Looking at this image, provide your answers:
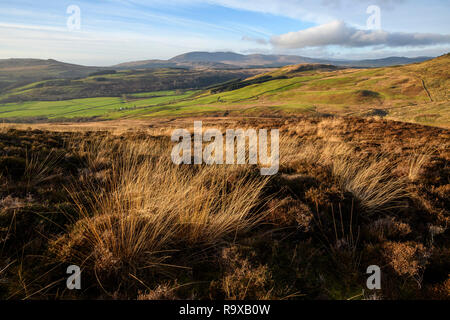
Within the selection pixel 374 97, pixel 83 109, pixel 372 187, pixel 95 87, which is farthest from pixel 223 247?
pixel 95 87

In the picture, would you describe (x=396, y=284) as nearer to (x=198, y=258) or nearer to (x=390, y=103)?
(x=198, y=258)

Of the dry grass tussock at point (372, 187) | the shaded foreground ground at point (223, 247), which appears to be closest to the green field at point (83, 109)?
the shaded foreground ground at point (223, 247)

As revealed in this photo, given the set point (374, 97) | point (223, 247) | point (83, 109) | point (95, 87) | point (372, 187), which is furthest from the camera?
point (95, 87)

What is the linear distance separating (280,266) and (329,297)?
0.52m

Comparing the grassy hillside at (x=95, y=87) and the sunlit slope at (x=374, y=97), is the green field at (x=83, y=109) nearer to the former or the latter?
the sunlit slope at (x=374, y=97)

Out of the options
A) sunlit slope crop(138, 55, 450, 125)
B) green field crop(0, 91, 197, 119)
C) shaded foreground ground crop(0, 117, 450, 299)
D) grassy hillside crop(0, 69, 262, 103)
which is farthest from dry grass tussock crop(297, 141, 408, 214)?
grassy hillside crop(0, 69, 262, 103)

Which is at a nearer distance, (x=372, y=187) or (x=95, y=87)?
(x=372, y=187)

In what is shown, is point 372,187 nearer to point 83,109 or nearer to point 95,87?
point 83,109

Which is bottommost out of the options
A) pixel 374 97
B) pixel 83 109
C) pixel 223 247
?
pixel 223 247

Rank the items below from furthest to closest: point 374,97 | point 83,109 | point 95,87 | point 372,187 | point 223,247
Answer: point 95,87
point 83,109
point 374,97
point 372,187
point 223,247

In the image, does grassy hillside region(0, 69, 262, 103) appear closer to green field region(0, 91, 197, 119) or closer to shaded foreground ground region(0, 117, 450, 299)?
green field region(0, 91, 197, 119)
